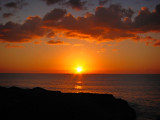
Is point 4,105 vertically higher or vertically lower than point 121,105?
higher

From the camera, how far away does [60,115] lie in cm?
1983

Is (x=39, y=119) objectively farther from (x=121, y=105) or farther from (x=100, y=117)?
(x=121, y=105)

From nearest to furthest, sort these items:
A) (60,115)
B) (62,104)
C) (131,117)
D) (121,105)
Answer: (60,115) → (62,104) → (131,117) → (121,105)

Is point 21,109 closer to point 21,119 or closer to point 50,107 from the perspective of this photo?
point 21,119

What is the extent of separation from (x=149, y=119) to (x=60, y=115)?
1764 cm

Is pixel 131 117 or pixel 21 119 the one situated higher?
pixel 21 119

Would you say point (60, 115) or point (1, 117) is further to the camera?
point (60, 115)

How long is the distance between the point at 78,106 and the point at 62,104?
2.40 m

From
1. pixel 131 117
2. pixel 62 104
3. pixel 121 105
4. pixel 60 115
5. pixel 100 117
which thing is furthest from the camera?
pixel 121 105

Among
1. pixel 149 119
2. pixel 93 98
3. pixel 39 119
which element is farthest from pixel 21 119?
pixel 149 119

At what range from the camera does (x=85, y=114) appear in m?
21.7

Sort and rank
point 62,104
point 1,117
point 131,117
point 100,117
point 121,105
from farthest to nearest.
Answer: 1. point 121,105
2. point 131,117
3. point 62,104
4. point 100,117
5. point 1,117

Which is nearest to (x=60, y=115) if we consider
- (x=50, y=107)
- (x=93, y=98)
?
(x=50, y=107)

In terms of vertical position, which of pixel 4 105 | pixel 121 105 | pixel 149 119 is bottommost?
pixel 149 119
